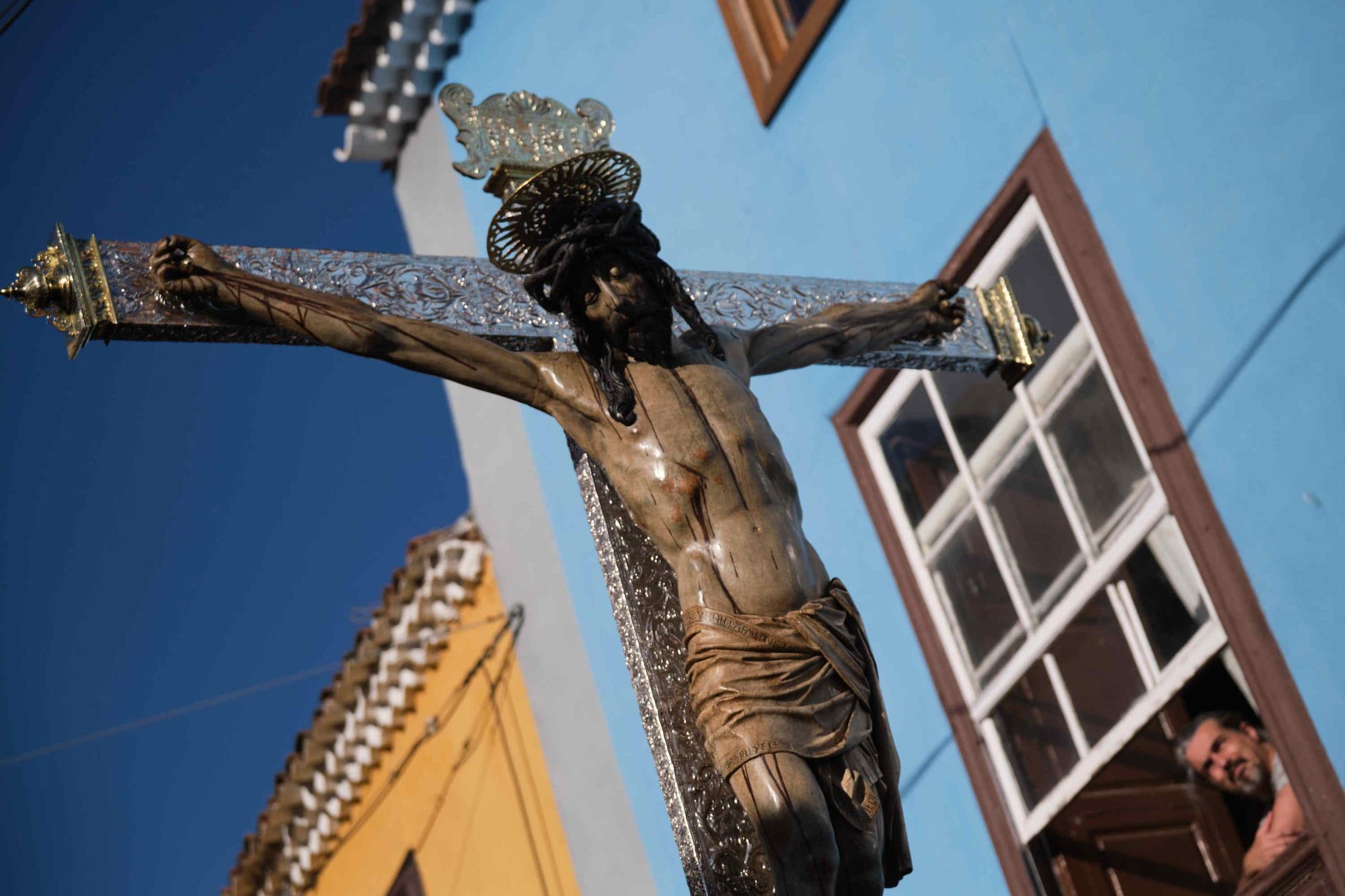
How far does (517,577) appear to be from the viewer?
33.5 feet

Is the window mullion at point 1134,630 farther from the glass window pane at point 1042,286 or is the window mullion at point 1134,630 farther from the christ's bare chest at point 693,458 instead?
the christ's bare chest at point 693,458

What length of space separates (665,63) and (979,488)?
8.89ft

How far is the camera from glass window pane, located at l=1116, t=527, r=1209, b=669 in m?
6.47

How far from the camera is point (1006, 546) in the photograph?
7129 millimetres

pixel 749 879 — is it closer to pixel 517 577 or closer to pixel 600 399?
pixel 600 399

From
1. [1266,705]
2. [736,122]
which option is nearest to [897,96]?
[736,122]

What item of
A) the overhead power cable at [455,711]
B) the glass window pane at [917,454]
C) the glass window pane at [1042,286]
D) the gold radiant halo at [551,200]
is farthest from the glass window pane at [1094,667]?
the overhead power cable at [455,711]

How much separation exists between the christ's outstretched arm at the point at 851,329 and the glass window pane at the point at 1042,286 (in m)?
1.65

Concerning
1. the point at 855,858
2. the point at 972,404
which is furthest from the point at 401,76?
the point at 855,858

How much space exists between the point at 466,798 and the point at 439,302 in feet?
21.2

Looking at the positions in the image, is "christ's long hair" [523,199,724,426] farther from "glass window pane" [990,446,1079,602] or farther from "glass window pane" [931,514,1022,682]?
"glass window pane" [931,514,1022,682]

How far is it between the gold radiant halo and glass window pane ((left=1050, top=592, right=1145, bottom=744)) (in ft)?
10.6

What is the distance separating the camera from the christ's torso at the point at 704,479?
418cm

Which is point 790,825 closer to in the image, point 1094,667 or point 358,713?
point 1094,667
